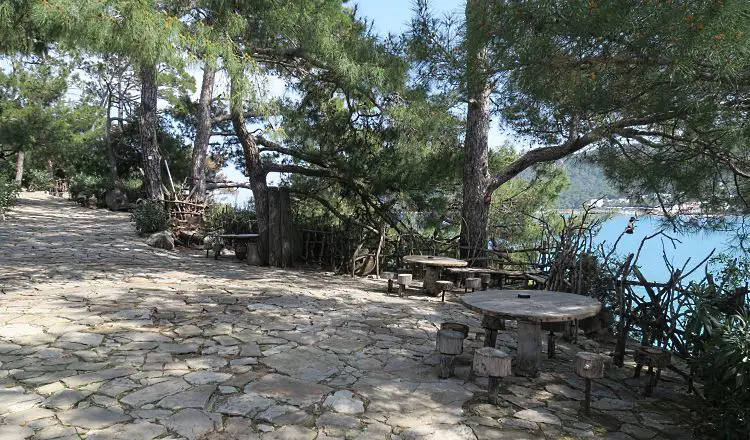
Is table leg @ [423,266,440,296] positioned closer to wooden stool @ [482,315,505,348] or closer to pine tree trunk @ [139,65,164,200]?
wooden stool @ [482,315,505,348]

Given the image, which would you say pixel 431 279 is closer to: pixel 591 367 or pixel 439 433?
pixel 591 367

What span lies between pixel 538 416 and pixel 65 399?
3.18 metres

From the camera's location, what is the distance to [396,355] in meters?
4.58

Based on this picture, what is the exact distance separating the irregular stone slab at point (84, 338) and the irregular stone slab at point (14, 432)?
153cm

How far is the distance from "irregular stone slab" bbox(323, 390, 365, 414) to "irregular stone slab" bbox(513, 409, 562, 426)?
42.5 inches

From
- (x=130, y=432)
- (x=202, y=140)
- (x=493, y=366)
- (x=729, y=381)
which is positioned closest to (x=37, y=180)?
(x=202, y=140)

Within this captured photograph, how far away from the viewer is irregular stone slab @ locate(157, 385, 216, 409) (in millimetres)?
3260

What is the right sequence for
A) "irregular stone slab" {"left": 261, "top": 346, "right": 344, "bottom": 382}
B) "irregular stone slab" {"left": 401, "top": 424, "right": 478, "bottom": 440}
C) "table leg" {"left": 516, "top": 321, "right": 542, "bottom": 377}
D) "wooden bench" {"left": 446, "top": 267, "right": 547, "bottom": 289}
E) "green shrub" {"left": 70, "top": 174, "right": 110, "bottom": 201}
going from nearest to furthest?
"irregular stone slab" {"left": 401, "top": 424, "right": 478, "bottom": 440}
"irregular stone slab" {"left": 261, "top": 346, "right": 344, "bottom": 382}
"table leg" {"left": 516, "top": 321, "right": 542, "bottom": 377}
"wooden bench" {"left": 446, "top": 267, "right": 547, "bottom": 289}
"green shrub" {"left": 70, "top": 174, "right": 110, "bottom": 201}

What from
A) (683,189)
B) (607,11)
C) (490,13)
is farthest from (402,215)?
(607,11)

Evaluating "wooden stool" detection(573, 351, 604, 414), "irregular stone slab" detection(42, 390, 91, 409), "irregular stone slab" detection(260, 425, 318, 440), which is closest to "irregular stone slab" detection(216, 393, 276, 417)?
"irregular stone slab" detection(260, 425, 318, 440)

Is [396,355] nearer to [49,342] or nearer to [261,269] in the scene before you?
[49,342]

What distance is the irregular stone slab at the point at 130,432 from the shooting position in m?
2.82

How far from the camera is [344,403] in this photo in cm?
345

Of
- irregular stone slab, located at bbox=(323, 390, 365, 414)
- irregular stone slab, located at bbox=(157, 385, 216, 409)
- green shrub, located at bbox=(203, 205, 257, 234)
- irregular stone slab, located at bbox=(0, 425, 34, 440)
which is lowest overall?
irregular stone slab, located at bbox=(0, 425, 34, 440)
